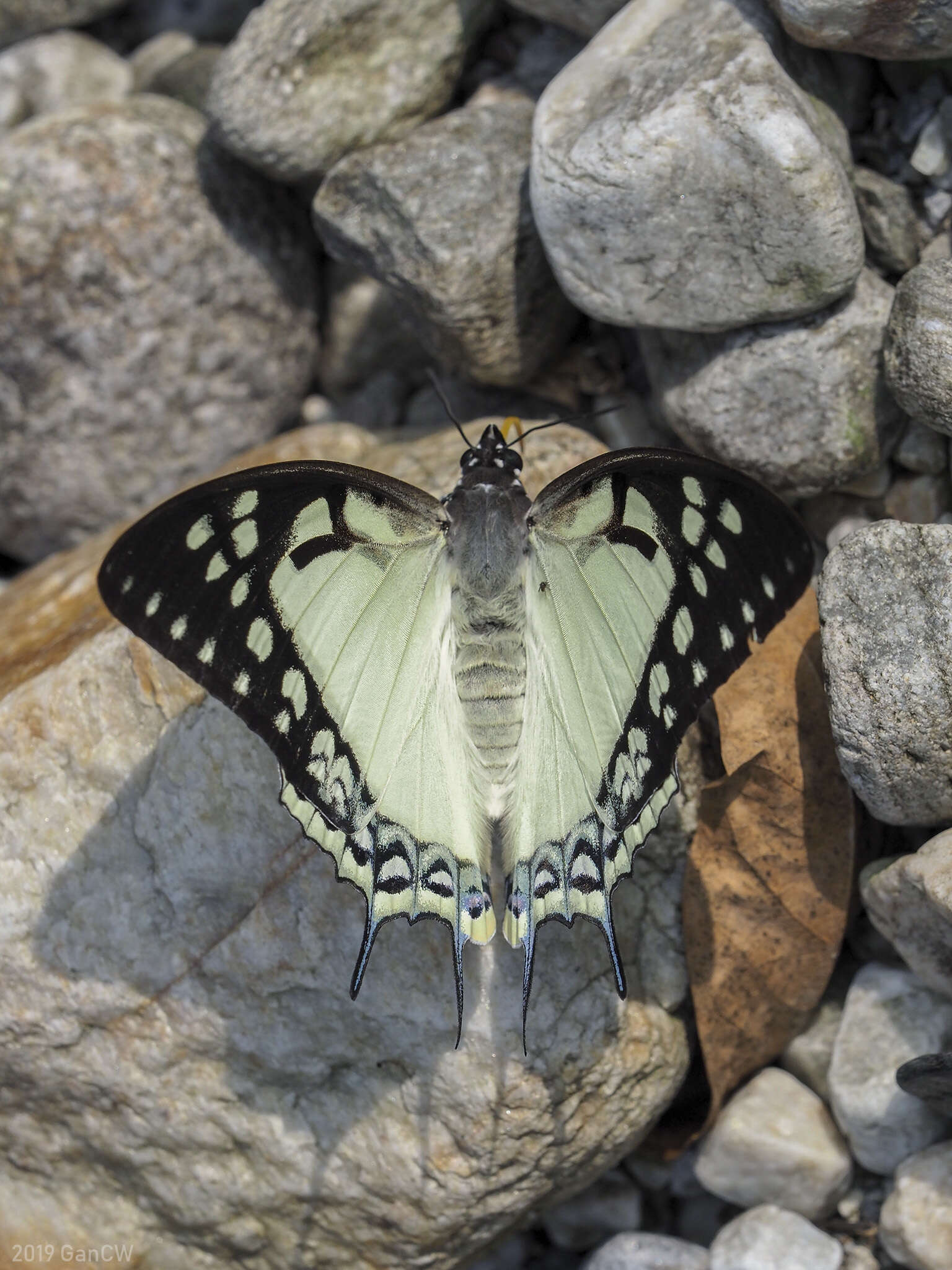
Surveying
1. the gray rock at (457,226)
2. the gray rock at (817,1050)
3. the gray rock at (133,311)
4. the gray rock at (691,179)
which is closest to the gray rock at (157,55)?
the gray rock at (133,311)

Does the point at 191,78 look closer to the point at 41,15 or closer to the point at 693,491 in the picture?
the point at 41,15

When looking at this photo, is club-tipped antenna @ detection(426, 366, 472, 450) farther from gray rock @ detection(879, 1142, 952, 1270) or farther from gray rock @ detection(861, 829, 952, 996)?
gray rock @ detection(879, 1142, 952, 1270)

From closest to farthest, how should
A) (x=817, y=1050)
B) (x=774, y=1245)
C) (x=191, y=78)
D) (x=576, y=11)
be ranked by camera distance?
(x=774, y=1245), (x=817, y=1050), (x=576, y=11), (x=191, y=78)

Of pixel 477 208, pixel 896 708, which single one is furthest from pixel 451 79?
pixel 896 708

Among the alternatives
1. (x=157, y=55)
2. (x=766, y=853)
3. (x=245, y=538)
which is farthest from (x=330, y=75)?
(x=766, y=853)

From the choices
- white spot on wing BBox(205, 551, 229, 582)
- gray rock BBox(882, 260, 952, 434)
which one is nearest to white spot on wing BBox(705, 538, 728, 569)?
gray rock BBox(882, 260, 952, 434)

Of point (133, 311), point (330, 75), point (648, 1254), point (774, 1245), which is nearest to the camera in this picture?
point (774, 1245)
